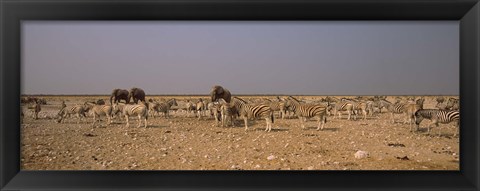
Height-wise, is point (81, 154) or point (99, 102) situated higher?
point (99, 102)

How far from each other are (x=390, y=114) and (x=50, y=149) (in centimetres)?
289

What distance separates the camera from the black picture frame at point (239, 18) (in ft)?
7.79

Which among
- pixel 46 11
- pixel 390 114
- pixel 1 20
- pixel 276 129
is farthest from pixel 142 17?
pixel 390 114

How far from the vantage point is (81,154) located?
9.33ft

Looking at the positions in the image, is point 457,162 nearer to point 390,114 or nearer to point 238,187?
point 390,114

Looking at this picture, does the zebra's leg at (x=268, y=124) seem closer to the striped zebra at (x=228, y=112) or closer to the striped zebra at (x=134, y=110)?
the striped zebra at (x=228, y=112)

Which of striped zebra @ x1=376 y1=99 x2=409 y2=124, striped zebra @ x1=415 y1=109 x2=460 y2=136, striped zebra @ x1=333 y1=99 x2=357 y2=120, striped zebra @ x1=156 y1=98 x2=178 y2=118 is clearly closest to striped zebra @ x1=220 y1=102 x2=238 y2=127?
striped zebra @ x1=156 y1=98 x2=178 y2=118

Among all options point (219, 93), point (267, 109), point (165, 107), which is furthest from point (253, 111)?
point (165, 107)

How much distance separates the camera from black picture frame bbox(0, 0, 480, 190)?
2375 mm

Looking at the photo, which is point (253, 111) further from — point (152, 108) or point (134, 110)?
point (134, 110)

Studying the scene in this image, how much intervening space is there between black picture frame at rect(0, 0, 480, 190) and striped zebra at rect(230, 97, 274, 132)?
0.73 meters

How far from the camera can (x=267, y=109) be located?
3.23 meters

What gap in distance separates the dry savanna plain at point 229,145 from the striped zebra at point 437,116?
0.05m

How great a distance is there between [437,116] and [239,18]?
182 centimetres
